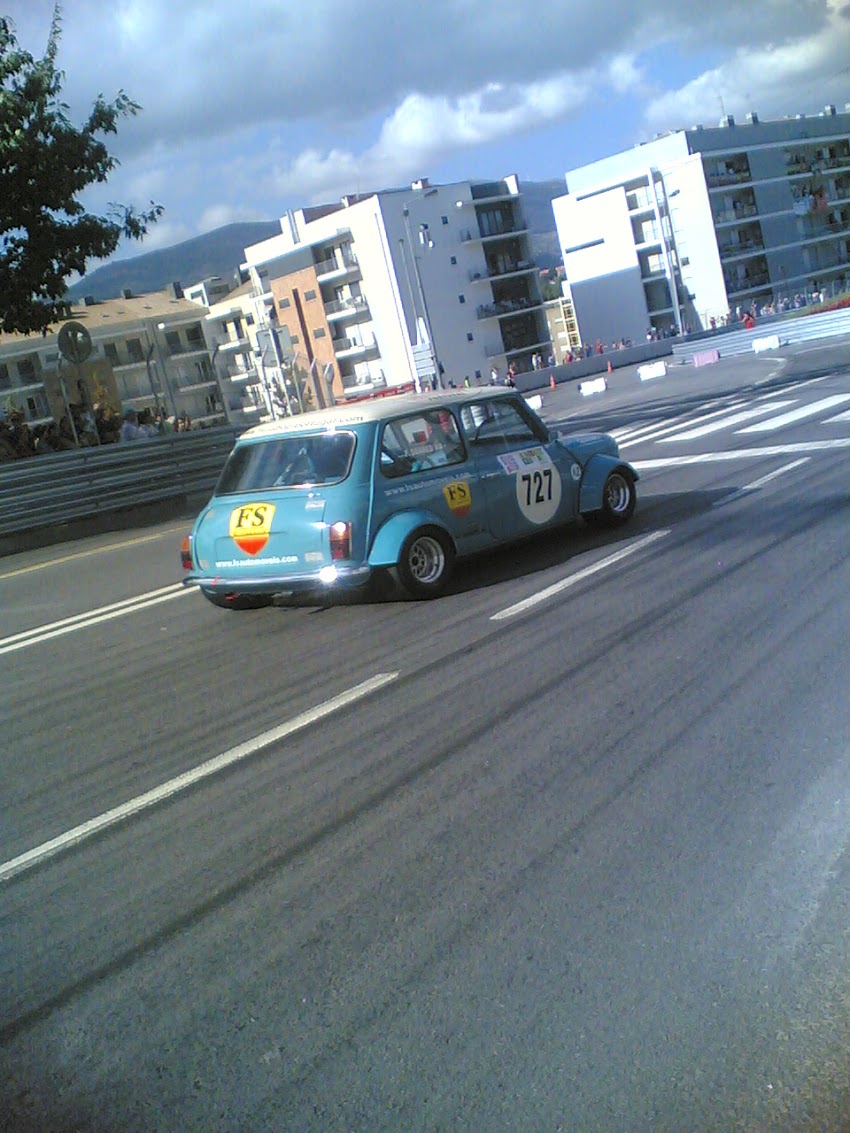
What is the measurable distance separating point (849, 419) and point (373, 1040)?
14.4 meters

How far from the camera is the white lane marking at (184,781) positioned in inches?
195

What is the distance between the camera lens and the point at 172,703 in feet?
23.2

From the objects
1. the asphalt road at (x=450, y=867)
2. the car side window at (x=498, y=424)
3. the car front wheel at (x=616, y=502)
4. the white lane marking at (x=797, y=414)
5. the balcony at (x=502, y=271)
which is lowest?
the asphalt road at (x=450, y=867)

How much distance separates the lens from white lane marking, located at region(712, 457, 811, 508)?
37.4ft

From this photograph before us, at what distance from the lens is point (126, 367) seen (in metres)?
31.5

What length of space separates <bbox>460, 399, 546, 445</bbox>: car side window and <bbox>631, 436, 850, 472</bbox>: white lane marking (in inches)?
191

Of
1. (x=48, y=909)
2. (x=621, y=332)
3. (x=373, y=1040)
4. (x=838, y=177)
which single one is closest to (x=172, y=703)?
(x=48, y=909)

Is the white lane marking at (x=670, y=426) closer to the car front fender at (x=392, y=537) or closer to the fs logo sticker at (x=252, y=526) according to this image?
the car front fender at (x=392, y=537)

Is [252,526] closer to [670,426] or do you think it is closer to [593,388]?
[670,426]

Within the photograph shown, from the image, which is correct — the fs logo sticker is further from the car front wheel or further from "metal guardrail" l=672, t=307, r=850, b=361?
"metal guardrail" l=672, t=307, r=850, b=361

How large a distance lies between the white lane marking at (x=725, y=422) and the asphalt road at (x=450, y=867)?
31.6 ft

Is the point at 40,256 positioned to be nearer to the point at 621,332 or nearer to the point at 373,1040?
the point at 373,1040

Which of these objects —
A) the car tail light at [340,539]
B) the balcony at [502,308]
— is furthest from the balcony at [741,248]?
the car tail light at [340,539]

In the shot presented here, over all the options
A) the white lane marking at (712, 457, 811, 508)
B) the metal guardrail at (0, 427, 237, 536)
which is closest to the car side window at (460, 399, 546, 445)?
the white lane marking at (712, 457, 811, 508)
